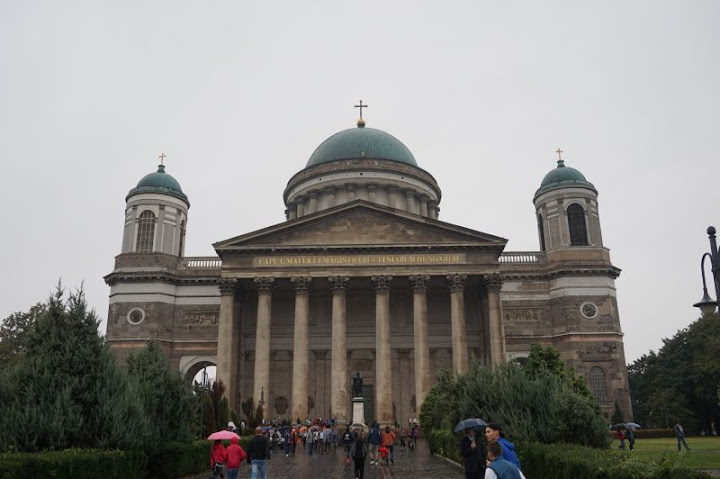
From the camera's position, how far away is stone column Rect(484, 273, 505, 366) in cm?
3906

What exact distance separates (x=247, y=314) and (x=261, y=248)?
7092mm

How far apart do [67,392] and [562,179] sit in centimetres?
4286

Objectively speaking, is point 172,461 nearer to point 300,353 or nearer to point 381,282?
point 300,353

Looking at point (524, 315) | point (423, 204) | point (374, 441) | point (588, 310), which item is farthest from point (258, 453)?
point (423, 204)

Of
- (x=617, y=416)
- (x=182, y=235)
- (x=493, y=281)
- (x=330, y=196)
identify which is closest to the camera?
(x=493, y=281)

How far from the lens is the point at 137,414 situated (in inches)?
608

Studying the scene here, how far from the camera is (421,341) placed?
127 ft

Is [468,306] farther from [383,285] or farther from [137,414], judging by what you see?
[137,414]

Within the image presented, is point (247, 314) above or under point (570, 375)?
above

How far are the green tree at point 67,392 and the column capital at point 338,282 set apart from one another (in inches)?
955

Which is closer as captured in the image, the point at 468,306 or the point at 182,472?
the point at 182,472

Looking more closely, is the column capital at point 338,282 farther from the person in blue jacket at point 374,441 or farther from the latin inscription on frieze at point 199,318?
the person in blue jacket at point 374,441

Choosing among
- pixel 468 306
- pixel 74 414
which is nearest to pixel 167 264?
pixel 468 306

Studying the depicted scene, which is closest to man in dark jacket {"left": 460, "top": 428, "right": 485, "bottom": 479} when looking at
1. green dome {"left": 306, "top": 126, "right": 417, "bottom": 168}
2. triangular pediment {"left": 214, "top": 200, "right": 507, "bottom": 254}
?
triangular pediment {"left": 214, "top": 200, "right": 507, "bottom": 254}
